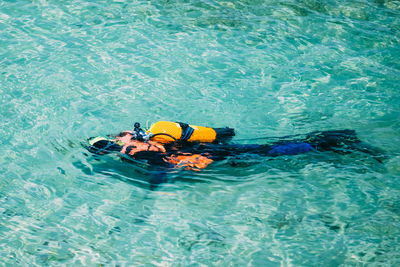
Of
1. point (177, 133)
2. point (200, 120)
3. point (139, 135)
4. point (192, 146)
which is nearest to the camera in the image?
point (139, 135)

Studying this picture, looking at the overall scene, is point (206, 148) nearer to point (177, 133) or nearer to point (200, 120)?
point (177, 133)

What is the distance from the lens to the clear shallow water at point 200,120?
4.18m

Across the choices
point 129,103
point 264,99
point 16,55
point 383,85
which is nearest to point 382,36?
point 383,85

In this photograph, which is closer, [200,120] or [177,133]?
[177,133]

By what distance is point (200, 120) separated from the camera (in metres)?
6.16

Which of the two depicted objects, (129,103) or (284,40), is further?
(284,40)

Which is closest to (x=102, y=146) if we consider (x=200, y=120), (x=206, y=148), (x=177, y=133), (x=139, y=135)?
(x=139, y=135)

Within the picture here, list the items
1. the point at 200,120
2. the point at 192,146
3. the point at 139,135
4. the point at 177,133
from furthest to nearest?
the point at 200,120, the point at 192,146, the point at 177,133, the point at 139,135

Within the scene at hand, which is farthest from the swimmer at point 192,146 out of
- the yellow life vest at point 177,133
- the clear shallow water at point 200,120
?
the clear shallow water at point 200,120

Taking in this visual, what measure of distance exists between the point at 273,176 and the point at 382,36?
4999mm

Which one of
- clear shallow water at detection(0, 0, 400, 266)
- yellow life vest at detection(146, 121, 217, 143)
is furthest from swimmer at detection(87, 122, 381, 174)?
clear shallow water at detection(0, 0, 400, 266)

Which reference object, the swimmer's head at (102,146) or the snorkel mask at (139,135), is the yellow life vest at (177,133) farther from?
the swimmer's head at (102,146)

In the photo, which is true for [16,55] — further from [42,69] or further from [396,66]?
[396,66]

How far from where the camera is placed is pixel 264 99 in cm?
669
